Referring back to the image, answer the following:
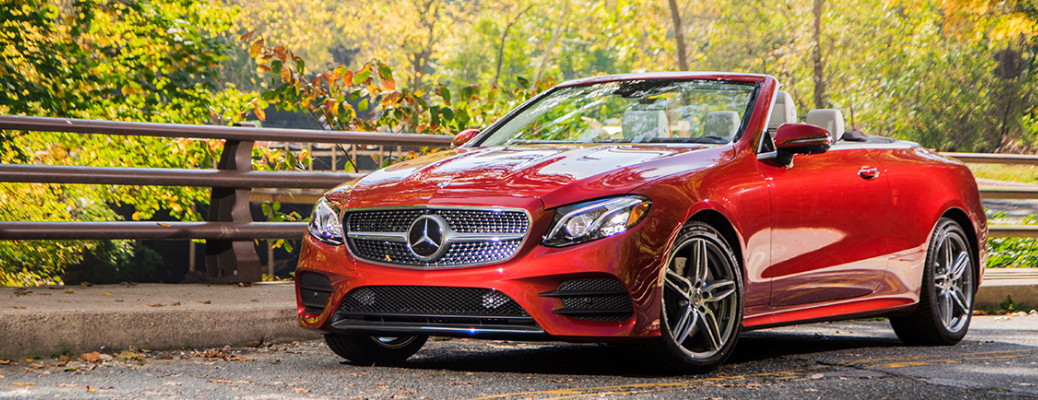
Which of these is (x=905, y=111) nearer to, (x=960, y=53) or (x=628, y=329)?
(x=960, y=53)

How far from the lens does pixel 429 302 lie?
4688 mm

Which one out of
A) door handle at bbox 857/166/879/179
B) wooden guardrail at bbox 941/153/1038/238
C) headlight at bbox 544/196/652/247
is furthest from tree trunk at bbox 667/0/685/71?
headlight at bbox 544/196/652/247

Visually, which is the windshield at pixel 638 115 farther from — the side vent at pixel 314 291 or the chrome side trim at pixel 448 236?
the side vent at pixel 314 291

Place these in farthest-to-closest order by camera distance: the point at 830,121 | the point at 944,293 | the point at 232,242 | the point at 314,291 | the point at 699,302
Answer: the point at 232,242 → the point at 944,293 → the point at 830,121 → the point at 314,291 → the point at 699,302

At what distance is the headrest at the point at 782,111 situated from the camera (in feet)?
20.0

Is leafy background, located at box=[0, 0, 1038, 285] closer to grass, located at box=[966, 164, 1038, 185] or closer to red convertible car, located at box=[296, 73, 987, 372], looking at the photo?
grass, located at box=[966, 164, 1038, 185]

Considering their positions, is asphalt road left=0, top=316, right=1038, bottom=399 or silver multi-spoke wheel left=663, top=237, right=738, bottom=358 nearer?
asphalt road left=0, top=316, right=1038, bottom=399

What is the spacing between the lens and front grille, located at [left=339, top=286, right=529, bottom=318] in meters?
4.56

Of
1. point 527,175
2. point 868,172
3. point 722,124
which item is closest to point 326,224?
point 527,175

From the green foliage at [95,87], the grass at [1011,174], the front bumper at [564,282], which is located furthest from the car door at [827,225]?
the grass at [1011,174]

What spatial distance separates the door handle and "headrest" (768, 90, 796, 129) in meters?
0.46

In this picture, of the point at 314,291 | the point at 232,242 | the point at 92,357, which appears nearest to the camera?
the point at 314,291

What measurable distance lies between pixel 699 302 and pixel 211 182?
3421 mm

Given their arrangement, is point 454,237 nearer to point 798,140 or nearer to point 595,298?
point 595,298
